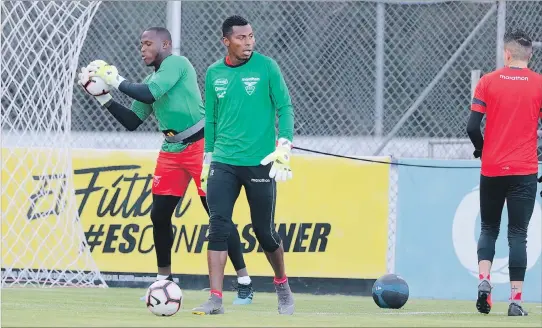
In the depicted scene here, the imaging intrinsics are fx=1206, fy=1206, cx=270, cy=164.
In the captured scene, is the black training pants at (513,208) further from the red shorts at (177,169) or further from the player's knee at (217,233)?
the red shorts at (177,169)

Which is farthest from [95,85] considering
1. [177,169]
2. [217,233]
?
[217,233]

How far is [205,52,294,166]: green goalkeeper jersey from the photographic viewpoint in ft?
26.8

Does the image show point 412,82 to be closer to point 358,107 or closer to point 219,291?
point 358,107

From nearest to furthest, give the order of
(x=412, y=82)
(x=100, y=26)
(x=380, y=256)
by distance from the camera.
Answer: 1. (x=380, y=256)
2. (x=412, y=82)
3. (x=100, y=26)

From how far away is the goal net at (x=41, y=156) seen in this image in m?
11.8

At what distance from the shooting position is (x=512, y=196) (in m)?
9.06

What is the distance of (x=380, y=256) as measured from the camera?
38.5ft

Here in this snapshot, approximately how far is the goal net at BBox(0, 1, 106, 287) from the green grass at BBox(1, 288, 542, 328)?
1.60ft

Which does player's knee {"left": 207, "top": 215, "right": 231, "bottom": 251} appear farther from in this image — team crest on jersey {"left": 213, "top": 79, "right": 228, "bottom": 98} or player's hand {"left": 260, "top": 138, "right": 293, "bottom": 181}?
team crest on jersey {"left": 213, "top": 79, "right": 228, "bottom": 98}

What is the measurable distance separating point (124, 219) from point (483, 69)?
413 cm

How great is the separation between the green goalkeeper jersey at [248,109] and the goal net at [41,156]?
3819mm

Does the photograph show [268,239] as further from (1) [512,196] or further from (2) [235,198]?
(1) [512,196]

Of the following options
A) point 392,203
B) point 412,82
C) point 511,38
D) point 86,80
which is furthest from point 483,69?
point 86,80

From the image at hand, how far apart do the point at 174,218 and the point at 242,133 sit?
386cm
